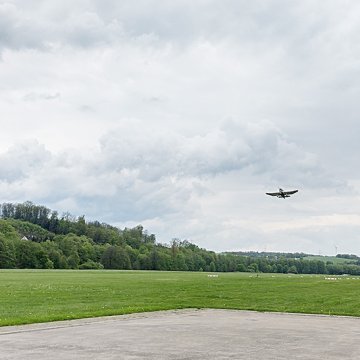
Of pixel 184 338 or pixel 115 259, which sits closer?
pixel 184 338

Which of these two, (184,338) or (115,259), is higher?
(115,259)

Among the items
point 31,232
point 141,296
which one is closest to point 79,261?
point 31,232

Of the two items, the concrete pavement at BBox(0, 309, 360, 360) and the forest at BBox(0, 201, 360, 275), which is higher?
the forest at BBox(0, 201, 360, 275)

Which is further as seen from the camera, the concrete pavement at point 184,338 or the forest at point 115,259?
the forest at point 115,259

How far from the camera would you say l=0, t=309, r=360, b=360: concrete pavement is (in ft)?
46.4

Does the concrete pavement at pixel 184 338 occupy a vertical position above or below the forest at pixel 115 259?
below

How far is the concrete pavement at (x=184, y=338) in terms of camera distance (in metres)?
14.2

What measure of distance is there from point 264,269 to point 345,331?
149 meters

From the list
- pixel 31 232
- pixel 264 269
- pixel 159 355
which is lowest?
pixel 159 355

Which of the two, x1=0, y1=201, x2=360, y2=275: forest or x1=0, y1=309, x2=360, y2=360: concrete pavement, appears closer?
x1=0, y1=309, x2=360, y2=360: concrete pavement

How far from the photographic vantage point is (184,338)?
17.1 metres

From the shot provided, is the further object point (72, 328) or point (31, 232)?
point (31, 232)

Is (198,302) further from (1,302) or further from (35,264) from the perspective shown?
(35,264)

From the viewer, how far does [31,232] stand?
195500 millimetres
